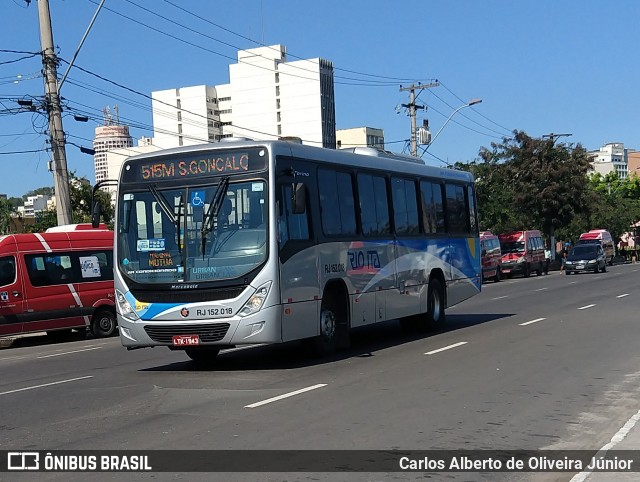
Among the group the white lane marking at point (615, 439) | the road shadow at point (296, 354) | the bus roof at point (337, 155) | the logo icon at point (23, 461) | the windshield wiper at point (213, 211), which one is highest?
the bus roof at point (337, 155)

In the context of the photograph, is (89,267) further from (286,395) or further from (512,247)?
(512,247)

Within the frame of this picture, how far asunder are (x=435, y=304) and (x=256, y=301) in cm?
740

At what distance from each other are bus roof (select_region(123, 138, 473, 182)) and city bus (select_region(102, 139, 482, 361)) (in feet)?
0.12

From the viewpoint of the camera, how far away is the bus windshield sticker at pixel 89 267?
24.5 m

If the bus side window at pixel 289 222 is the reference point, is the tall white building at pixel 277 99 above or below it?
above

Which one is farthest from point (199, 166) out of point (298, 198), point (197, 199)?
point (298, 198)

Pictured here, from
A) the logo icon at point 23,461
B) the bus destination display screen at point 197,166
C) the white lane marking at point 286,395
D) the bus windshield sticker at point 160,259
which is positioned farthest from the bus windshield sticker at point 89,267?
the logo icon at point 23,461

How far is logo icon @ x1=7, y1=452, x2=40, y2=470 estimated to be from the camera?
7578 millimetres

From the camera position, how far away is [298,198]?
1301 centimetres

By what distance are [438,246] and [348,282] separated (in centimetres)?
472

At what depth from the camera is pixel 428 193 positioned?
19.1 meters

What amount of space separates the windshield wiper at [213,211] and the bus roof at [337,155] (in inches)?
25.1

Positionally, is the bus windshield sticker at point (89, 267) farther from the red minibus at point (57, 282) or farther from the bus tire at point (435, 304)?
the bus tire at point (435, 304)

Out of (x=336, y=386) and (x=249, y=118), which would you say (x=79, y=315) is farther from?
(x=249, y=118)
